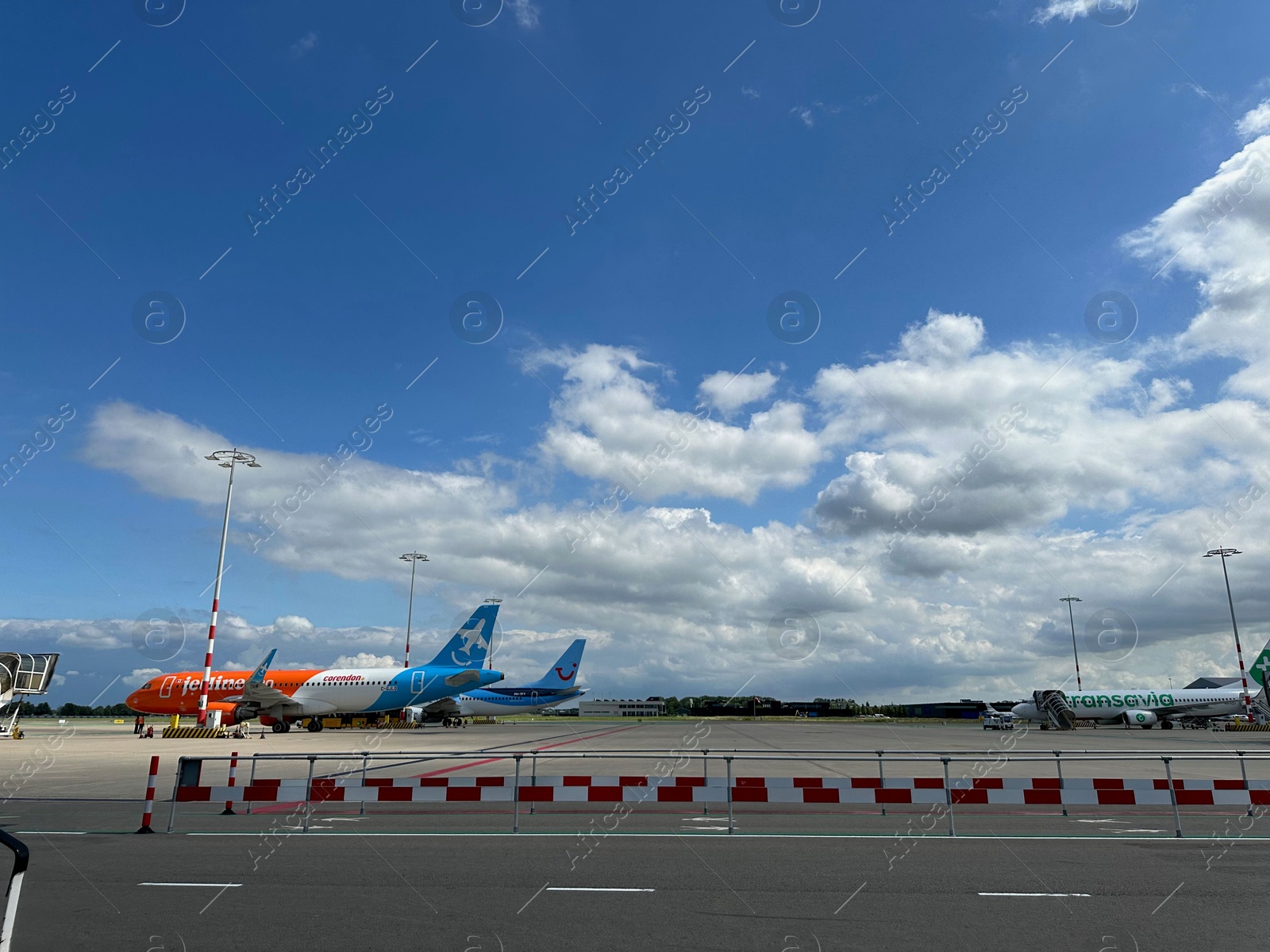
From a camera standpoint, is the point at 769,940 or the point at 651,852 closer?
the point at 769,940

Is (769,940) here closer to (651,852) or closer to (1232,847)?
(651,852)

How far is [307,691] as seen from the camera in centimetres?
5884

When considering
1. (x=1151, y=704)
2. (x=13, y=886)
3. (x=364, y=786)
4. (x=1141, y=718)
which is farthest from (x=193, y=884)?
(x=1151, y=704)

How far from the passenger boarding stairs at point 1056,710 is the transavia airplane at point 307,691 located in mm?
46244

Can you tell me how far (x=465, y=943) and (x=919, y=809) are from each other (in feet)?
35.5

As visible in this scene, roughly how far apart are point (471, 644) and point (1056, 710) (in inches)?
1939

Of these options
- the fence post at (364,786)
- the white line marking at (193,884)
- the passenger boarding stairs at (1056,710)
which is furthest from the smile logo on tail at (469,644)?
the white line marking at (193,884)

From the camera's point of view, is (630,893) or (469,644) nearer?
(630,893)

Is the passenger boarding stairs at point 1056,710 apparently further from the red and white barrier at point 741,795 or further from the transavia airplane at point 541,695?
the red and white barrier at point 741,795

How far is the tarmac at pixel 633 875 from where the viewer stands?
6.60m

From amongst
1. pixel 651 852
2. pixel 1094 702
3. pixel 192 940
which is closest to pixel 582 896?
pixel 651 852

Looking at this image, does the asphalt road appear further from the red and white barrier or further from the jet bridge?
the jet bridge

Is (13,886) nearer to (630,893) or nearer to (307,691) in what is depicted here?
(630,893)

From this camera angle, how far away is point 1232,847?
10.7 meters
